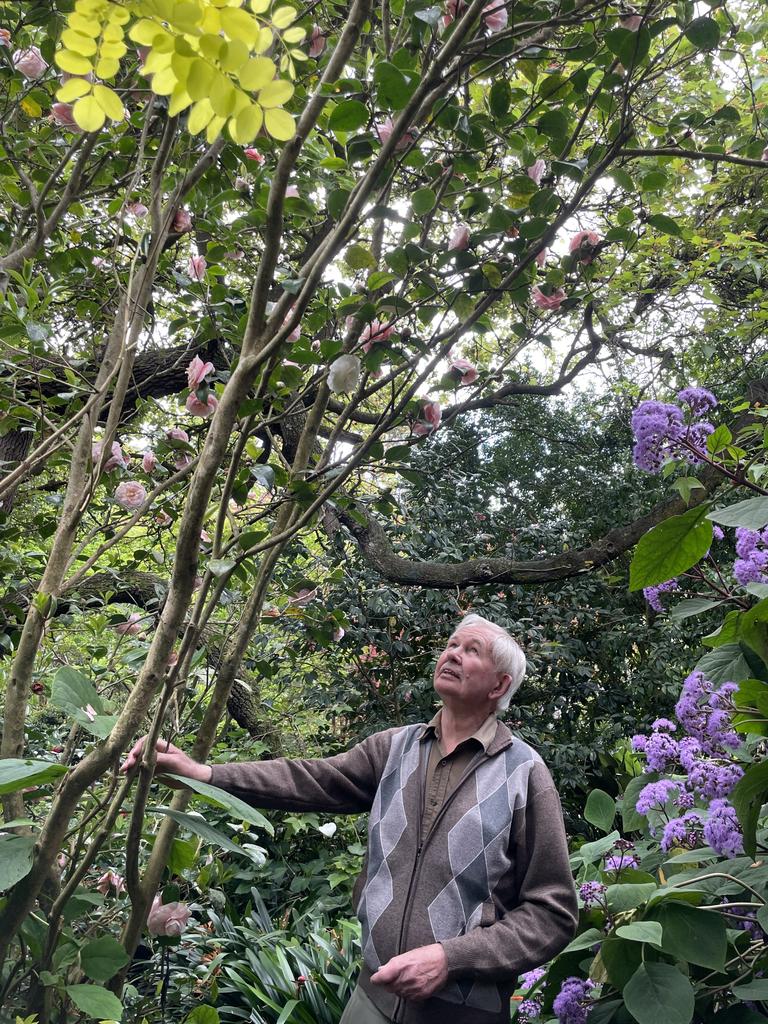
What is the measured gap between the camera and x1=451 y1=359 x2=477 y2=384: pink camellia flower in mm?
1505

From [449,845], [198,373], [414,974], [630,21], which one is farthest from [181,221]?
[414,974]

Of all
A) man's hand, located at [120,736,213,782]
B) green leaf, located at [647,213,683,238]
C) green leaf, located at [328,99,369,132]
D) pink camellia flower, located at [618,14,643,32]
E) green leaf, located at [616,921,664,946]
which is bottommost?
green leaf, located at [616,921,664,946]

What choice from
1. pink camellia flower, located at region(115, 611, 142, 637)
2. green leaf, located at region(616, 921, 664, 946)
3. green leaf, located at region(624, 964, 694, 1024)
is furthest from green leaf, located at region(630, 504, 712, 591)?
pink camellia flower, located at region(115, 611, 142, 637)

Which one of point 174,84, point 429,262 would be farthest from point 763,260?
point 174,84

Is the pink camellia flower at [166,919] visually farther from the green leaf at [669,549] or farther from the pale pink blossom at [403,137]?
the pale pink blossom at [403,137]

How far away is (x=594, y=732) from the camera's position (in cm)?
454

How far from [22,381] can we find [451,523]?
8.66 ft

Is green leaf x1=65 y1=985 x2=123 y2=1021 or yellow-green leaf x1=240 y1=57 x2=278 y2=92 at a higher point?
yellow-green leaf x1=240 y1=57 x2=278 y2=92

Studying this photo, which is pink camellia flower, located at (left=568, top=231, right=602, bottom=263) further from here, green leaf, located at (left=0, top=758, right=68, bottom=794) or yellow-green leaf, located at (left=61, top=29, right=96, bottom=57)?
green leaf, located at (left=0, top=758, right=68, bottom=794)

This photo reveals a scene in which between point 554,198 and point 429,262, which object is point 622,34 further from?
point 429,262

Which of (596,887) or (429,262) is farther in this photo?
(596,887)

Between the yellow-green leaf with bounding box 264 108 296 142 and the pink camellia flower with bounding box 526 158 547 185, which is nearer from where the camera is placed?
the yellow-green leaf with bounding box 264 108 296 142

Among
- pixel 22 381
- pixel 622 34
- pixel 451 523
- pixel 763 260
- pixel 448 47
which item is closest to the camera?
pixel 448 47

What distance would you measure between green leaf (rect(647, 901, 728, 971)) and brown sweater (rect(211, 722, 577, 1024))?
34cm
